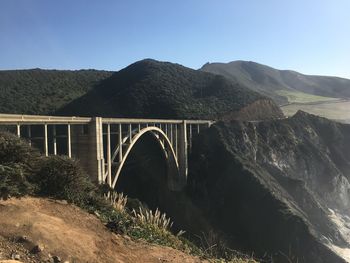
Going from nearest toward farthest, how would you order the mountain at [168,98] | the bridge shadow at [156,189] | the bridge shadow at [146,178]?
1. the bridge shadow at [156,189]
2. the bridge shadow at [146,178]
3. the mountain at [168,98]

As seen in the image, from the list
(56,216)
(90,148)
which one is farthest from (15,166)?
(90,148)

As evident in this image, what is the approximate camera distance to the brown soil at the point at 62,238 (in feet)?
25.8

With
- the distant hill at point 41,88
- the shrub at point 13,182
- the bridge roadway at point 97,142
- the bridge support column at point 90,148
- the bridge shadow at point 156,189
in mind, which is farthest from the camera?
the distant hill at point 41,88

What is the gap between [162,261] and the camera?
9398mm

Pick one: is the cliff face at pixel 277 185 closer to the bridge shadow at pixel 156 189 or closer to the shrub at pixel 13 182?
the bridge shadow at pixel 156 189

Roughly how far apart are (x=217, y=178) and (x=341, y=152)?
3630cm

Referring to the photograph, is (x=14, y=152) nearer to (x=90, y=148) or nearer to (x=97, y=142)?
(x=90, y=148)

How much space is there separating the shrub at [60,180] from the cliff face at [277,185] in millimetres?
27174

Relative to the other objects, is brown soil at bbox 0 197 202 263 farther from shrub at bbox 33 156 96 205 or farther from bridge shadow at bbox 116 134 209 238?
bridge shadow at bbox 116 134 209 238

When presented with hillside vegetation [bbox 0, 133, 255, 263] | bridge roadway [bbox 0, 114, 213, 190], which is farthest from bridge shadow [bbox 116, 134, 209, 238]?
hillside vegetation [bbox 0, 133, 255, 263]

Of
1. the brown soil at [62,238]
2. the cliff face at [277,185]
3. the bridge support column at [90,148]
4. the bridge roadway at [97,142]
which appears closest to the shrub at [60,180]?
the brown soil at [62,238]

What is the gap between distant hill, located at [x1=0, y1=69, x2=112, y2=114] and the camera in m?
77.8

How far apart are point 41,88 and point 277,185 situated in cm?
5760

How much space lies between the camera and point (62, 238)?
28.3 ft
